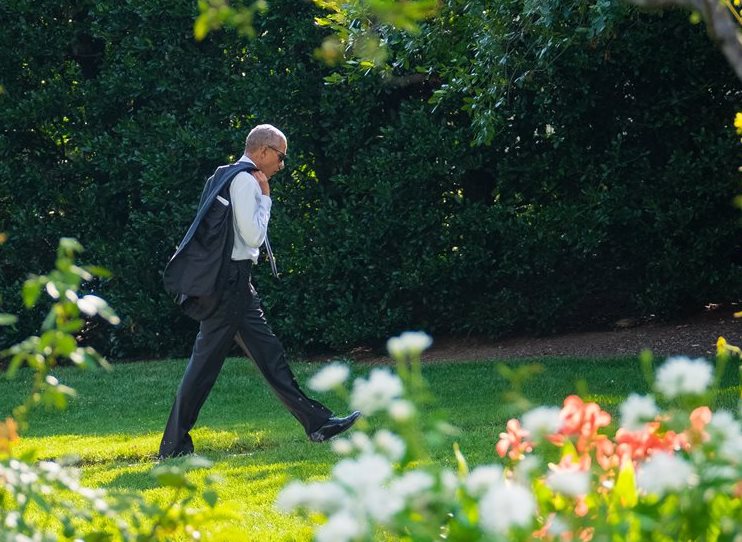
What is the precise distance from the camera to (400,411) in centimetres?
230

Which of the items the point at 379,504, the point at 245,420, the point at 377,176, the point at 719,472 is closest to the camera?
the point at 379,504

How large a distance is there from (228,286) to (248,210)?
497 millimetres

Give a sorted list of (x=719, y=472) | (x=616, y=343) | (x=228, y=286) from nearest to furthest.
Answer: (x=719, y=472)
(x=228, y=286)
(x=616, y=343)

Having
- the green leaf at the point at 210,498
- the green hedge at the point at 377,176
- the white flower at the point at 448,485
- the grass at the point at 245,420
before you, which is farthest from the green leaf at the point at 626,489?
the green hedge at the point at 377,176

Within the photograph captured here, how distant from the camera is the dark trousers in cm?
723

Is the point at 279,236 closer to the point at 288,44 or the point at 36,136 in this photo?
the point at 288,44

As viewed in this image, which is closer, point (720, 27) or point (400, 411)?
point (400, 411)

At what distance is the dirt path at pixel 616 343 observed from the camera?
10.8 m

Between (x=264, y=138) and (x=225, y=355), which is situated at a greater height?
(x=264, y=138)

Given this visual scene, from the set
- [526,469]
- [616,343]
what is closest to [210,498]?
[526,469]

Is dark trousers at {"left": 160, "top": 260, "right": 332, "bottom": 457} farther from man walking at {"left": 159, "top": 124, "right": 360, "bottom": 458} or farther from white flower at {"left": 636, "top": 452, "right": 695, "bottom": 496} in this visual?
white flower at {"left": 636, "top": 452, "right": 695, "bottom": 496}

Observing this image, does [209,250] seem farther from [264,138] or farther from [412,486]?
[412,486]

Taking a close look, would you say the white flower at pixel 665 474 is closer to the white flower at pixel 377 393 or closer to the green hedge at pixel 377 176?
the white flower at pixel 377 393

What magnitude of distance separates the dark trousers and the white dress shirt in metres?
0.21
